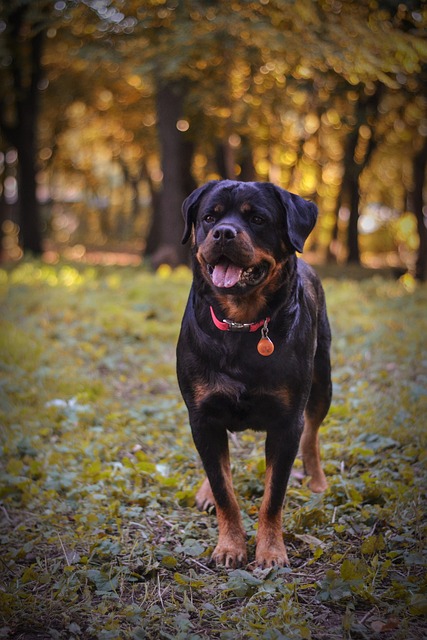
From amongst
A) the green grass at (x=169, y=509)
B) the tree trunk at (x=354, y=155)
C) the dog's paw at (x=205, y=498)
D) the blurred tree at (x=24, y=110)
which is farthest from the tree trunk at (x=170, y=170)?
the dog's paw at (x=205, y=498)

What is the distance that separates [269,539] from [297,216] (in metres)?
1.71

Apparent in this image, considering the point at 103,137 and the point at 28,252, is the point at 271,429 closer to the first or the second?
the point at 28,252

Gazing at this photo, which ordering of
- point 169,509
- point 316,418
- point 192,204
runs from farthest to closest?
1. point 316,418
2. point 169,509
3. point 192,204

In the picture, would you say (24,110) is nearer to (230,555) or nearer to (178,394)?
(178,394)

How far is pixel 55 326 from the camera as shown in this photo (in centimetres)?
891

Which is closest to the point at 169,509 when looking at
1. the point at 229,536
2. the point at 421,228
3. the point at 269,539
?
the point at 229,536

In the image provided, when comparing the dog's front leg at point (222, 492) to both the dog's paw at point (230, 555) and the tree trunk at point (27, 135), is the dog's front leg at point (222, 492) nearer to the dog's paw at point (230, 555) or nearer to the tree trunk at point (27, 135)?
the dog's paw at point (230, 555)

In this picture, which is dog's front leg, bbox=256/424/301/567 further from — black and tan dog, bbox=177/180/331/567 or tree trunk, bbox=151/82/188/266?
tree trunk, bbox=151/82/188/266

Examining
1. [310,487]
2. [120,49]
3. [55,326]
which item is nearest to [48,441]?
[310,487]

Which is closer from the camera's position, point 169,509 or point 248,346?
point 248,346

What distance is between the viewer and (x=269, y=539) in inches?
139

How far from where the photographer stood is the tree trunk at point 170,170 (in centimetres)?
1450

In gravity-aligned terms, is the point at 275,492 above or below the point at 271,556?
above

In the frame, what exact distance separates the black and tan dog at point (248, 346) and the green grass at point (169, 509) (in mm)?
337
